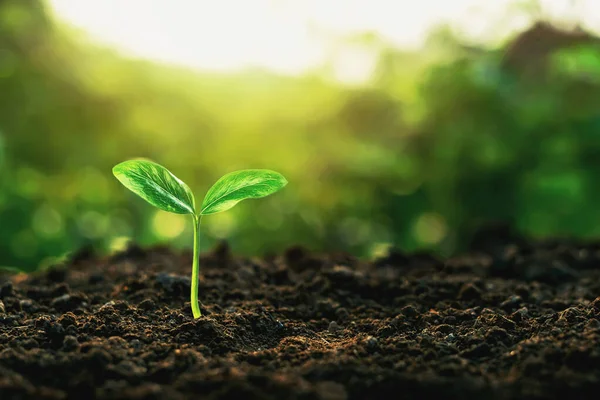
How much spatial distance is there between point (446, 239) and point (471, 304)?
2315 millimetres

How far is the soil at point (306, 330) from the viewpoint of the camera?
1.03 meters

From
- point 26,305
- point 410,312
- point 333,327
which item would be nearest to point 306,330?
point 333,327

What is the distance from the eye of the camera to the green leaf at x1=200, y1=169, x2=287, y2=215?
1360 mm

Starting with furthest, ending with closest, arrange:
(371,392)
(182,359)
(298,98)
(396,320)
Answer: (298,98) → (396,320) → (182,359) → (371,392)

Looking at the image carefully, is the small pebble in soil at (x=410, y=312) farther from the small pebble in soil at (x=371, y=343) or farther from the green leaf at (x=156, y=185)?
the green leaf at (x=156, y=185)

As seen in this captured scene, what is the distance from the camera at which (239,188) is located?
139cm

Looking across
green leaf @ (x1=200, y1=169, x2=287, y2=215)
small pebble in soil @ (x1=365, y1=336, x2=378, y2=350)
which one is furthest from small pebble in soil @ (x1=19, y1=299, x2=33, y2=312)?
small pebble in soil @ (x1=365, y1=336, x2=378, y2=350)

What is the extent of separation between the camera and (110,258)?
2.33 metres

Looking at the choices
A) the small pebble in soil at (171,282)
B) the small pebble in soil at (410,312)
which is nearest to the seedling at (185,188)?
the small pebble in soil at (171,282)

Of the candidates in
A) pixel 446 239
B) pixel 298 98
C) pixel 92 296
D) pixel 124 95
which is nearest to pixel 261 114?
pixel 298 98

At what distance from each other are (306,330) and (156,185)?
47cm

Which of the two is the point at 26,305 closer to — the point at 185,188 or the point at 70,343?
the point at 70,343

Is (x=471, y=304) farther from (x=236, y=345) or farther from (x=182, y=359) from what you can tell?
(x=182, y=359)

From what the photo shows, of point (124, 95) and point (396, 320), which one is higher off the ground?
point (124, 95)
